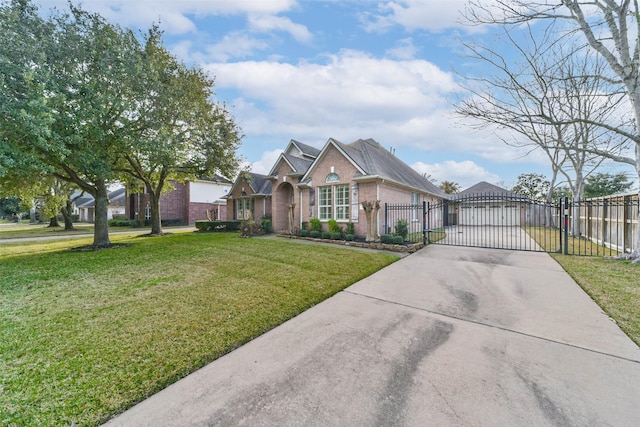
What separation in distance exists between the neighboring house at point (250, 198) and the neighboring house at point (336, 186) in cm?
251

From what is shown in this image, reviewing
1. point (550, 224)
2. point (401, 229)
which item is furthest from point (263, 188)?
point (550, 224)

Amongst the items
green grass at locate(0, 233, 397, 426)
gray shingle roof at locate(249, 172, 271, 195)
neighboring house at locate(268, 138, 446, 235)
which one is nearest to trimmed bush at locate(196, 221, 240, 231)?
gray shingle roof at locate(249, 172, 271, 195)

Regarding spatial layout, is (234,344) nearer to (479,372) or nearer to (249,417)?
(249,417)

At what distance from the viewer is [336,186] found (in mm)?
14320

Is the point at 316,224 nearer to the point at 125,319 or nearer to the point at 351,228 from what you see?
the point at 351,228

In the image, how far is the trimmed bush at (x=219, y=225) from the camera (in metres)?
21.6

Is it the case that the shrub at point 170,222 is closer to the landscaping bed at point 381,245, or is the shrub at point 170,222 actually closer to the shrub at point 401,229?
the landscaping bed at point 381,245

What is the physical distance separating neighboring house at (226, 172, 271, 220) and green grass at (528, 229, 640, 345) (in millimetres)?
16886

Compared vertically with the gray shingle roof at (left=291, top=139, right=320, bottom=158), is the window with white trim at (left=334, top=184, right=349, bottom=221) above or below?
below

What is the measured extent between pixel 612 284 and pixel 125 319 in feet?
32.7

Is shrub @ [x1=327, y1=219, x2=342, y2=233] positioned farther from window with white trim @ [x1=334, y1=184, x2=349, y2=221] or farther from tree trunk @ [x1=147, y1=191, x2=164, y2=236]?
tree trunk @ [x1=147, y1=191, x2=164, y2=236]

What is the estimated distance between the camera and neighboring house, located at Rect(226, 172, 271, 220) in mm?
20000

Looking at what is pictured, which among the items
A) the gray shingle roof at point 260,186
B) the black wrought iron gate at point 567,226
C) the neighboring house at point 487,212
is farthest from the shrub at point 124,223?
the neighboring house at point 487,212

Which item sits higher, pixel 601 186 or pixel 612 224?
pixel 601 186
